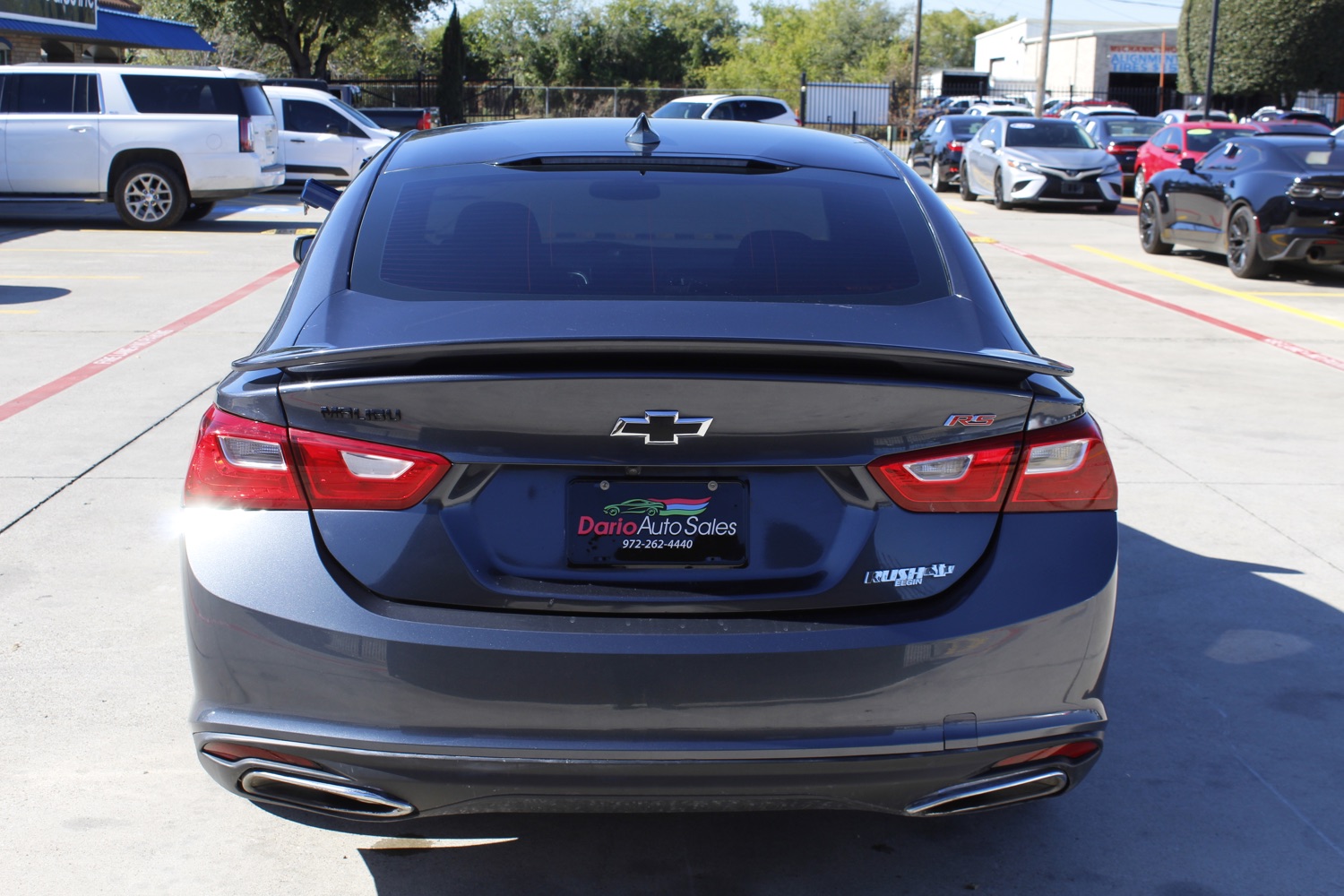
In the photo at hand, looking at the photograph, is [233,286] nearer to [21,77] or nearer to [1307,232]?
[21,77]

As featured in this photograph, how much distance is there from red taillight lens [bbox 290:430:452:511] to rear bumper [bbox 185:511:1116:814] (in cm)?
9

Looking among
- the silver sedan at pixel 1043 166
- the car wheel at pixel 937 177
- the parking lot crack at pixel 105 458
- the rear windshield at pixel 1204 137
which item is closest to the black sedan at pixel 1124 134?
the silver sedan at pixel 1043 166

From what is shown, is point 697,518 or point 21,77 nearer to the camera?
point 697,518

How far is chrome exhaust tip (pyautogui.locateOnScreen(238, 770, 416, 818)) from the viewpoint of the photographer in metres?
2.50

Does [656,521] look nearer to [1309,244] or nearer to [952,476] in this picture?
[952,476]

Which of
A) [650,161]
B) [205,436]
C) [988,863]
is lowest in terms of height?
[988,863]

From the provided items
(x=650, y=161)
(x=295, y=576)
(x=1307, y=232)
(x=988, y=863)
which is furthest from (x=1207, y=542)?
(x=1307, y=232)

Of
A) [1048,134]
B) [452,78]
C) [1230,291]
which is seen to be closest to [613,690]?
[1230,291]

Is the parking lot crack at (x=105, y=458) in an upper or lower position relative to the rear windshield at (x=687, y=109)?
lower

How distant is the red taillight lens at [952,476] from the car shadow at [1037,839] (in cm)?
103

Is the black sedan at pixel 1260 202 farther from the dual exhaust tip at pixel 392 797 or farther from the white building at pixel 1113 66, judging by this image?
the white building at pixel 1113 66

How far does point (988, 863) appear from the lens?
312cm

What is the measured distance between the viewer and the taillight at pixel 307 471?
8.08 ft

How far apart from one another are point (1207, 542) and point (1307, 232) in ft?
29.7
